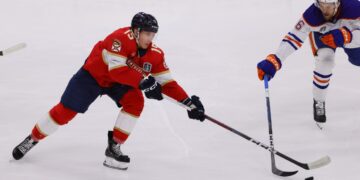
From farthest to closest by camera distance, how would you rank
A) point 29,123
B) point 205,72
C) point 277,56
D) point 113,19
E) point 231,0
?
point 231,0 → point 113,19 → point 205,72 → point 29,123 → point 277,56

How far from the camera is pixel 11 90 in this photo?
5293 millimetres

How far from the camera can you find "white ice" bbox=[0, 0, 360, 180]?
3744 mm

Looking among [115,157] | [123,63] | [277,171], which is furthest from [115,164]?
[277,171]

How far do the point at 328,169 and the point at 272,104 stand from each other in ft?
4.44

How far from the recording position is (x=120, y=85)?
11.8 feet

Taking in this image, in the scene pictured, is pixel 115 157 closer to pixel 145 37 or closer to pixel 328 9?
pixel 145 37

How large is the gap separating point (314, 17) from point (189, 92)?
1.73m

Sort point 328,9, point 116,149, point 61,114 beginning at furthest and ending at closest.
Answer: point 328,9 → point 116,149 → point 61,114

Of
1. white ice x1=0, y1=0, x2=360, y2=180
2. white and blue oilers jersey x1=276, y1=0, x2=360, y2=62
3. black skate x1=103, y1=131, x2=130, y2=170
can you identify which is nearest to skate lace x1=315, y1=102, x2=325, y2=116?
white ice x1=0, y1=0, x2=360, y2=180

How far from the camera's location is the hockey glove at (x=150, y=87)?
3381mm

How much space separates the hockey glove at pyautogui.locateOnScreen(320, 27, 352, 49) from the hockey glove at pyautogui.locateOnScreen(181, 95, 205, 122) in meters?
1.13

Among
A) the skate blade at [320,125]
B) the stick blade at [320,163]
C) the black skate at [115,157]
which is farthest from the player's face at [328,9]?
the black skate at [115,157]

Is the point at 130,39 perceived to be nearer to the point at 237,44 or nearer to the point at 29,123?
the point at 29,123

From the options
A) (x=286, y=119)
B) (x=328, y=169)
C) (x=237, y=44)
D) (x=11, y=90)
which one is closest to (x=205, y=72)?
(x=237, y=44)
